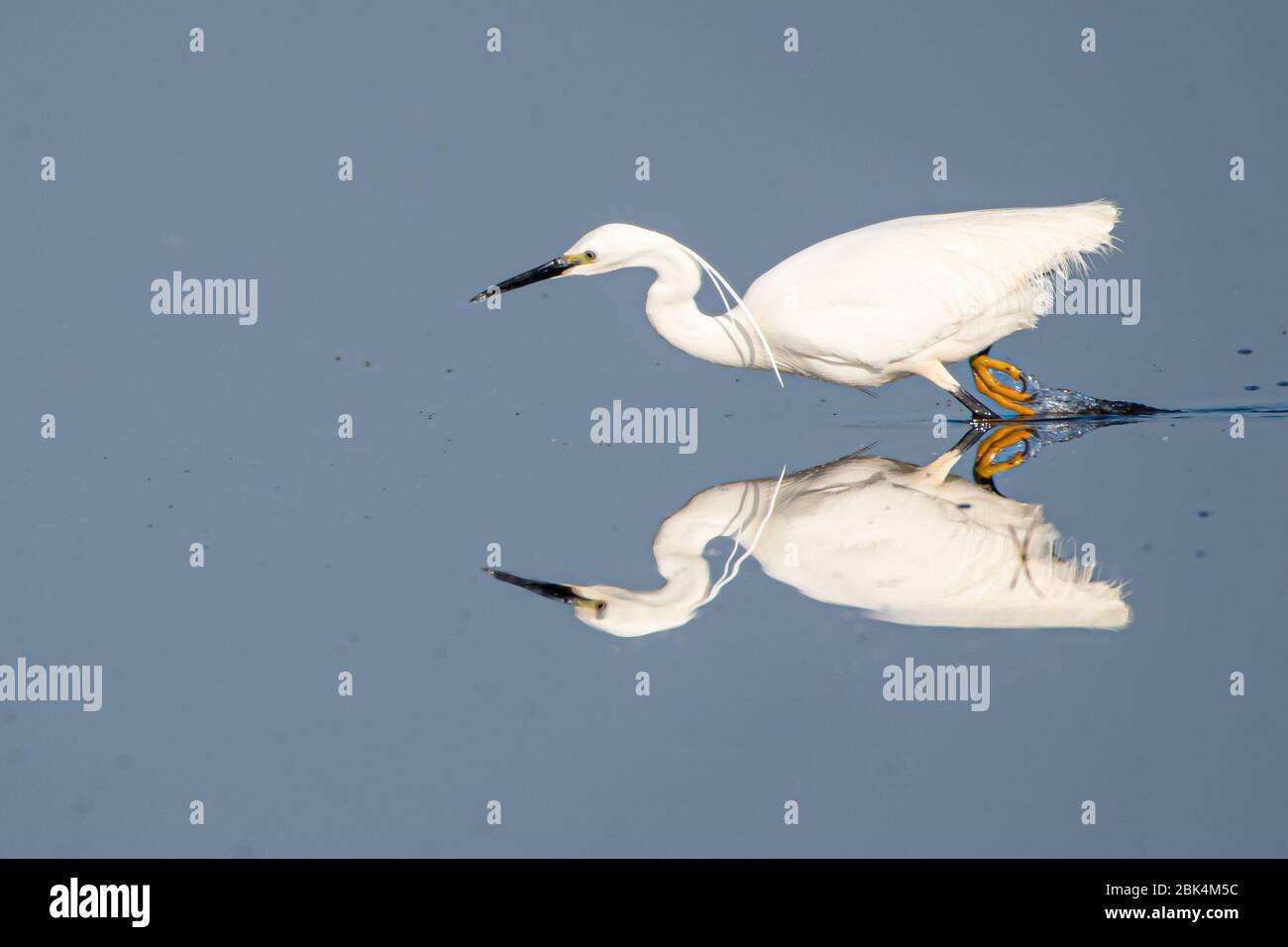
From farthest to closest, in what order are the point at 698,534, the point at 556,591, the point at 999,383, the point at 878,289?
1. the point at 999,383
2. the point at 878,289
3. the point at 698,534
4. the point at 556,591

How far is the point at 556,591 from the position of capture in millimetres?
6551

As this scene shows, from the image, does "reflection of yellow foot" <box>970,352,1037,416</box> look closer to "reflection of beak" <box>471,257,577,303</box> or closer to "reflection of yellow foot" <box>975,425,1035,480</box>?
"reflection of yellow foot" <box>975,425,1035,480</box>

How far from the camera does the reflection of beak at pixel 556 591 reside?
21.0 ft

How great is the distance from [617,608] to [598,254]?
2.69 metres

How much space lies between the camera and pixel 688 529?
7.18 metres

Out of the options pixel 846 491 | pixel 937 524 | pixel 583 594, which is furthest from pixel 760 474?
pixel 583 594

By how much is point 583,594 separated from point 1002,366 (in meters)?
3.48

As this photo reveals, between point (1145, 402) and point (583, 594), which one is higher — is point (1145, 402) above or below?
above

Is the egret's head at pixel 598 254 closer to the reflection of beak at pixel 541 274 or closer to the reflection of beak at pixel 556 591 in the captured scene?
the reflection of beak at pixel 541 274

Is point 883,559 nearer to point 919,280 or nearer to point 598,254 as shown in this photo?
point 919,280

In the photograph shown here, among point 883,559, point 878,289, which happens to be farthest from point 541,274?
point 883,559

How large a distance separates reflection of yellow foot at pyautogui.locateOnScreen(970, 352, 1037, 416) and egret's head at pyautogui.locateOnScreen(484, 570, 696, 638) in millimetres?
3299

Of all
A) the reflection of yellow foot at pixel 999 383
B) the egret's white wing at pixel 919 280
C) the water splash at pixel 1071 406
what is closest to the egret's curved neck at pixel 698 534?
the egret's white wing at pixel 919 280

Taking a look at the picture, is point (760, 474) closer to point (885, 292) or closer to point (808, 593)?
point (885, 292)
